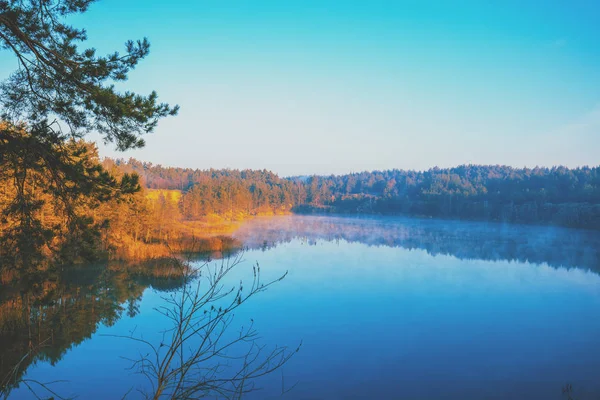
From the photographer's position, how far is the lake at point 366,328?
7980mm

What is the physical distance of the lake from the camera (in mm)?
7980

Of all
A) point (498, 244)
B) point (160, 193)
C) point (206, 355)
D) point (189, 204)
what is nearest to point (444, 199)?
point (498, 244)

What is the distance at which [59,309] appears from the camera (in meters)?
11.4

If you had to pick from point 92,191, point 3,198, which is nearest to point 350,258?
point 3,198

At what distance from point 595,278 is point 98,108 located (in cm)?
2219

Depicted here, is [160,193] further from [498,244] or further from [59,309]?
[59,309]

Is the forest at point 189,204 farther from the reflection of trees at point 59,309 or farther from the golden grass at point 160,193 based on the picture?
the reflection of trees at point 59,309

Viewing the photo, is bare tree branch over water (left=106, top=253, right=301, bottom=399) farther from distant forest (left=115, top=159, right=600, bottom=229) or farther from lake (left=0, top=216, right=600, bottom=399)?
distant forest (left=115, top=159, right=600, bottom=229)

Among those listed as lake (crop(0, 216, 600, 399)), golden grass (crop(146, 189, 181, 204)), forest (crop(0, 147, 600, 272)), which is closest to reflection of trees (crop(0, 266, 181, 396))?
lake (crop(0, 216, 600, 399))

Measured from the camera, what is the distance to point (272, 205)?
72.8 metres

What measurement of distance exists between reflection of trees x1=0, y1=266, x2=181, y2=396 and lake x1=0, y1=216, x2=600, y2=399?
0.04 metres

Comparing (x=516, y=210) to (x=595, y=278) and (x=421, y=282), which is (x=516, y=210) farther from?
(x=421, y=282)

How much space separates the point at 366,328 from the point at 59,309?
929 centimetres

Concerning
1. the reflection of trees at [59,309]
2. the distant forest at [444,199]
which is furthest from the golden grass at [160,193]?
the reflection of trees at [59,309]
